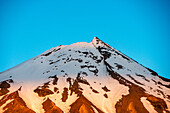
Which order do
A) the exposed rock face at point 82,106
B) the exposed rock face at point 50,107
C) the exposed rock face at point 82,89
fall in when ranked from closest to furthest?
the exposed rock face at point 50,107 < the exposed rock face at point 82,106 < the exposed rock face at point 82,89

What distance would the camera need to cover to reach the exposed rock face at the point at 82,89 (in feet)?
93.6

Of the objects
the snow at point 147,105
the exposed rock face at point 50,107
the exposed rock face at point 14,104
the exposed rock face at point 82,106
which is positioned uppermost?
the exposed rock face at point 14,104

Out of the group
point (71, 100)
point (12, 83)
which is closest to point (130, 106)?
point (71, 100)

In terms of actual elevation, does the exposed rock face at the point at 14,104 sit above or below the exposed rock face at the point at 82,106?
above

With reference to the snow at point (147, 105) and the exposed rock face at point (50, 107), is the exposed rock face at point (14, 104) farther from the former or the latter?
the snow at point (147, 105)

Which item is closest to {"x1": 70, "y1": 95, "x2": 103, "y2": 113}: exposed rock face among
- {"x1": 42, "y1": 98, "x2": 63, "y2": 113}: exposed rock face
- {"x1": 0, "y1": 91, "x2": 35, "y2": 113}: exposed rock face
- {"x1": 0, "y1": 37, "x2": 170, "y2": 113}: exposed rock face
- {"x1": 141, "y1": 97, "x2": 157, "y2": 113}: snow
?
{"x1": 0, "y1": 37, "x2": 170, "y2": 113}: exposed rock face

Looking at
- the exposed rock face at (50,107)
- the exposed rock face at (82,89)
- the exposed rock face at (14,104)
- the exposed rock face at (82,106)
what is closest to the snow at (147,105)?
the exposed rock face at (82,89)

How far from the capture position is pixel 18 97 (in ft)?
101

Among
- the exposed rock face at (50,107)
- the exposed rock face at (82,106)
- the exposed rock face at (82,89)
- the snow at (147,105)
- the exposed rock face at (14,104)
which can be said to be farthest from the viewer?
the snow at (147,105)

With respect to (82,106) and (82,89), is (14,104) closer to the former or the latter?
(82,106)

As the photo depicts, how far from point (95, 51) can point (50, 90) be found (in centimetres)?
3697

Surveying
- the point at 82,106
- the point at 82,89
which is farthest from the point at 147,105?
the point at 82,89

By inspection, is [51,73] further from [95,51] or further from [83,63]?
[95,51]

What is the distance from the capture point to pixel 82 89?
35406 millimetres
